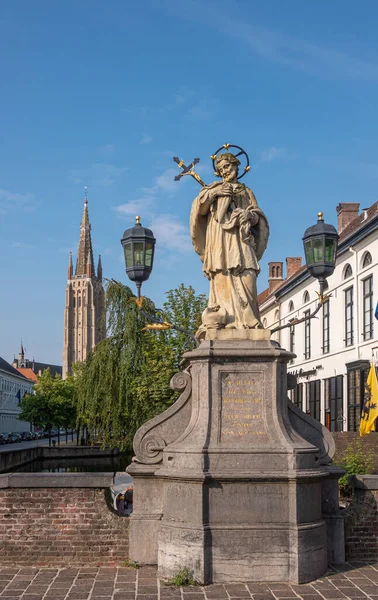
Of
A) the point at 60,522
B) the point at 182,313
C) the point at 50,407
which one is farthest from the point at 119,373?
the point at 50,407

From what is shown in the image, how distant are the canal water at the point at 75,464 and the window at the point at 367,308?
1611 centimetres

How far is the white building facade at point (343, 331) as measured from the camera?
31.6m

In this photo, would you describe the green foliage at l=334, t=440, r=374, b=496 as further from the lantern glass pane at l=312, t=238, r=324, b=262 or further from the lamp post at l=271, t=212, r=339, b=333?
the lantern glass pane at l=312, t=238, r=324, b=262

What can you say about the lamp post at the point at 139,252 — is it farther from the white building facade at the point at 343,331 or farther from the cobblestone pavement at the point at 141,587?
the white building facade at the point at 343,331

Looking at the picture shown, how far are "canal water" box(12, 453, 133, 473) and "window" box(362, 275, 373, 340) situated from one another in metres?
16.1

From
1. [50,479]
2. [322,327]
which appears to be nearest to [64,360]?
[322,327]

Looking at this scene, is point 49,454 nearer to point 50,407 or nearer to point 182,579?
point 50,407

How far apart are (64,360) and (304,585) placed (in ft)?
493

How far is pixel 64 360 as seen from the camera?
154 meters

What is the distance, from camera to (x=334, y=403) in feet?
117

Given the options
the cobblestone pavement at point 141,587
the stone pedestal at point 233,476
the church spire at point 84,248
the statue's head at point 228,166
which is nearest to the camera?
the cobblestone pavement at point 141,587

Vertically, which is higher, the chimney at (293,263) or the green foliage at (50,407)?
the chimney at (293,263)

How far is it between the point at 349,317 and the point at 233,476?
2785cm

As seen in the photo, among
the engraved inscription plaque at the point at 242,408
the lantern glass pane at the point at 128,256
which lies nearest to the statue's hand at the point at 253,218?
the engraved inscription plaque at the point at 242,408
